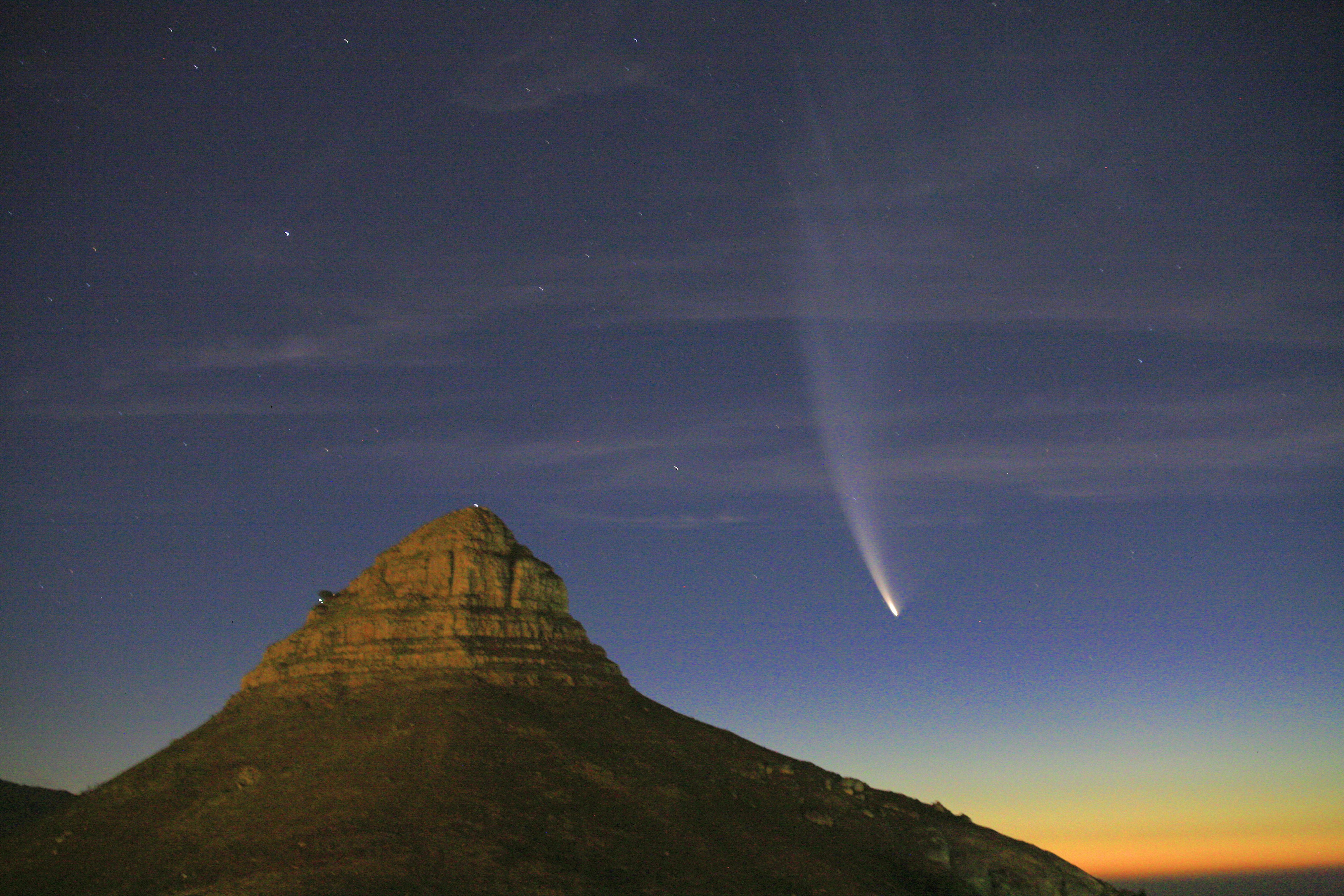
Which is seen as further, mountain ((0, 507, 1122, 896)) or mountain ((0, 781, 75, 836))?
mountain ((0, 781, 75, 836))

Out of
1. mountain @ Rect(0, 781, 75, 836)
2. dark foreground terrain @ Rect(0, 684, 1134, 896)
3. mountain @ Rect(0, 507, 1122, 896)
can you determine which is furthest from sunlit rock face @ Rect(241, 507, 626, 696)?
mountain @ Rect(0, 781, 75, 836)

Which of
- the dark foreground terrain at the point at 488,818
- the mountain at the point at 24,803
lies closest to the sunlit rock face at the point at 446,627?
the dark foreground terrain at the point at 488,818

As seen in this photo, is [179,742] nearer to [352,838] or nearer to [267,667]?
[267,667]

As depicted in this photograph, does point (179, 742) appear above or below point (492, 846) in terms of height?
above

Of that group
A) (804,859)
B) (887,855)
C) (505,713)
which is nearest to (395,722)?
(505,713)

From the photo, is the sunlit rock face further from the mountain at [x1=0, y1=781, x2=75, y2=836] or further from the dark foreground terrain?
the mountain at [x1=0, y1=781, x2=75, y2=836]
